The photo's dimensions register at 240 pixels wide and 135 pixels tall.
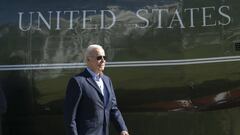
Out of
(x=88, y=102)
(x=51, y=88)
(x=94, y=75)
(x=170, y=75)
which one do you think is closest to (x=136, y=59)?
(x=170, y=75)

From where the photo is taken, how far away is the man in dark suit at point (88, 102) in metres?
4.52

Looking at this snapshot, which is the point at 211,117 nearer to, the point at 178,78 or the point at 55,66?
the point at 178,78

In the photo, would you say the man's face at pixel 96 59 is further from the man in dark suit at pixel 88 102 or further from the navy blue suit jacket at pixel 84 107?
the navy blue suit jacket at pixel 84 107

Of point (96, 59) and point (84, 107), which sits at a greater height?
point (96, 59)

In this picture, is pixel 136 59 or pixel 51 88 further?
pixel 51 88

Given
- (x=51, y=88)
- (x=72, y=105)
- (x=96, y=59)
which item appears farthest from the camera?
(x=51, y=88)

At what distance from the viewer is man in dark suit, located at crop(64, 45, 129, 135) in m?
4.52

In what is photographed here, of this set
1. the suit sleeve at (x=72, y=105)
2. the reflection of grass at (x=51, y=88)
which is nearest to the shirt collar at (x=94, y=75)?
the suit sleeve at (x=72, y=105)

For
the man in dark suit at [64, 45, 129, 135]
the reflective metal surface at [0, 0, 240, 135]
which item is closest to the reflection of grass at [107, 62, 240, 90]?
the reflective metal surface at [0, 0, 240, 135]

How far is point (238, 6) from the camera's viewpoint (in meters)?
6.08

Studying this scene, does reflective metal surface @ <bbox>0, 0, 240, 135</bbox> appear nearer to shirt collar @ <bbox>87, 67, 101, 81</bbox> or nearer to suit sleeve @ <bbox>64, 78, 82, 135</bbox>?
shirt collar @ <bbox>87, 67, 101, 81</bbox>

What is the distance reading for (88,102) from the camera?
15.0ft

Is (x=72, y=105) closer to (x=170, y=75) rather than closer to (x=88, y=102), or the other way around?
(x=88, y=102)

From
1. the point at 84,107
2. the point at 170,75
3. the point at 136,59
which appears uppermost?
the point at 136,59
